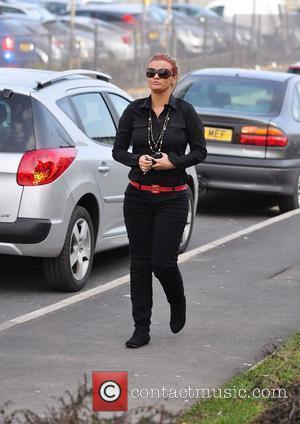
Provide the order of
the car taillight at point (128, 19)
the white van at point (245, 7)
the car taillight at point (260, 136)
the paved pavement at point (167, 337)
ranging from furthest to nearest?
1. the white van at point (245, 7)
2. the car taillight at point (128, 19)
3. the car taillight at point (260, 136)
4. the paved pavement at point (167, 337)

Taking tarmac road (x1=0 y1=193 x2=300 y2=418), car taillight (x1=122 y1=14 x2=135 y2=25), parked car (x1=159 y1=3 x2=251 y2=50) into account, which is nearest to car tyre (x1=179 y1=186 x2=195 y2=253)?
tarmac road (x1=0 y1=193 x2=300 y2=418)

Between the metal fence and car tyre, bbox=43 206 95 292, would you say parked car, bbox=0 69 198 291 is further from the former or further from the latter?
the metal fence

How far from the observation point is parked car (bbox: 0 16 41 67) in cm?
2650

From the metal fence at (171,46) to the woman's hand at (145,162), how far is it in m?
19.2

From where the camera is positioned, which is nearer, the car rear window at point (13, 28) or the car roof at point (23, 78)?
the car roof at point (23, 78)

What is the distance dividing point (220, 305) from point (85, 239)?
129cm

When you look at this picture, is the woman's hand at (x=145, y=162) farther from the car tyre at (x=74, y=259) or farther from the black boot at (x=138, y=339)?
the car tyre at (x=74, y=259)

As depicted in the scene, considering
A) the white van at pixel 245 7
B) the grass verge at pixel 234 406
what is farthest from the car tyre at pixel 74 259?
the white van at pixel 245 7

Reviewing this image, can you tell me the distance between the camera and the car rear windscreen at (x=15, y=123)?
944cm

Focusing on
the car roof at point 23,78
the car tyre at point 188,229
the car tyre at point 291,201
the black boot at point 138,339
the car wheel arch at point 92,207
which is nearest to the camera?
the black boot at point 138,339

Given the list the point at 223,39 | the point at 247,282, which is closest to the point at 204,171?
the point at 247,282

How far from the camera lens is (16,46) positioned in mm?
27188

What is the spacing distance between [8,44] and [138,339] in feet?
64.0

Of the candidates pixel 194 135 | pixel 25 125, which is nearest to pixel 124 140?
pixel 194 135
